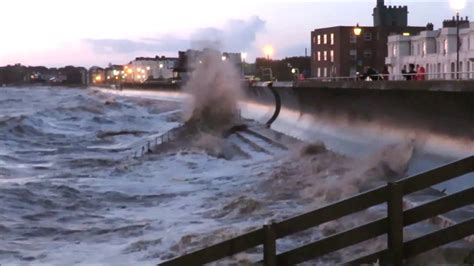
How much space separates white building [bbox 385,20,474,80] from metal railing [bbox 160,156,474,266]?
42170mm

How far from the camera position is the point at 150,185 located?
53.7 feet

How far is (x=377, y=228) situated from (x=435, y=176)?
2.34 feet

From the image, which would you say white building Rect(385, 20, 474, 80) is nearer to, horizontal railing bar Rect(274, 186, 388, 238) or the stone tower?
the stone tower

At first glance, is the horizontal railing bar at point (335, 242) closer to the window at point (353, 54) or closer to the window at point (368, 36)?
the window at point (368, 36)

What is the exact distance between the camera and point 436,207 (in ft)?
21.0

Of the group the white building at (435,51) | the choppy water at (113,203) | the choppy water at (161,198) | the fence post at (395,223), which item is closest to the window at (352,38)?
the white building at (435,51)

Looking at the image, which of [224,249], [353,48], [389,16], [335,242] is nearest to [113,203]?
[224,249]

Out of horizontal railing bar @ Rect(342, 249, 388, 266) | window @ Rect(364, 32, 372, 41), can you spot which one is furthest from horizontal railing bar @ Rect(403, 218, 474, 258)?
window @ Rect(364, 32, 372, 41)

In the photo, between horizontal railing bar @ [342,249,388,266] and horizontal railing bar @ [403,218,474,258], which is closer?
horizontal railing bar @ [403,218,474,258]

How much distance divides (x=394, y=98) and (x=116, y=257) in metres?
7.36

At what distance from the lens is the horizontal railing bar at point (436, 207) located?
6387 mm

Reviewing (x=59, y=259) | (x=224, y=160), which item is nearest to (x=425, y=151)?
(x=59, y=259)

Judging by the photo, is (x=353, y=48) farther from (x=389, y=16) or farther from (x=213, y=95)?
(x=213, y=95)

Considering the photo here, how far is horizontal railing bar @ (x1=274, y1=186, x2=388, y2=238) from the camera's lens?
6.21 metres
